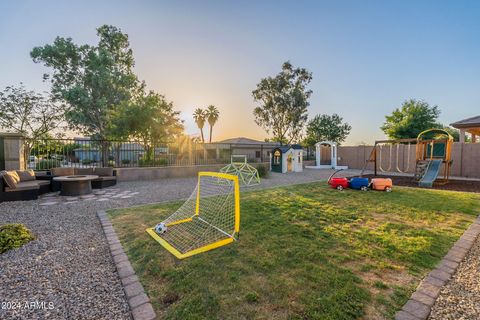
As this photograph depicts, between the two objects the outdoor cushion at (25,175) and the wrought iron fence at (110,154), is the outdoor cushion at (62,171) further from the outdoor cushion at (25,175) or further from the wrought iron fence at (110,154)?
the wrought iron fence at (110,154)

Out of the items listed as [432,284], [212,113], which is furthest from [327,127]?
[432,284]

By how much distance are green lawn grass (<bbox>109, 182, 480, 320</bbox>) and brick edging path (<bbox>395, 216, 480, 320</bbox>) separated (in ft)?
0.20

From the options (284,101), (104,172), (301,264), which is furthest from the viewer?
(284,101)

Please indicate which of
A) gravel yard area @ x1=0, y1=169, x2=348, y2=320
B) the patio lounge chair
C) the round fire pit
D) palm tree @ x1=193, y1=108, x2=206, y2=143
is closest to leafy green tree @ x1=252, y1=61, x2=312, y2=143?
palm tree @ x1=193, y1=108, x2=206, y2=143

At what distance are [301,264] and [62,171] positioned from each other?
28.7 feet

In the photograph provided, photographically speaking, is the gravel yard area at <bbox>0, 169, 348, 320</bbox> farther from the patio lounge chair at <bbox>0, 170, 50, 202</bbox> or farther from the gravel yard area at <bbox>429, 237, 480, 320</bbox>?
the gravel yard area at <bbox>429, 237, 480, 320</bbox>

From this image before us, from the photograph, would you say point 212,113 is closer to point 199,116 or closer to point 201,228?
point 199,116

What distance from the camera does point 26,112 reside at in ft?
49.7

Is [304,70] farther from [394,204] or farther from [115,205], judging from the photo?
[115,205]

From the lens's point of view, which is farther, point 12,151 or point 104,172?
point 104,172

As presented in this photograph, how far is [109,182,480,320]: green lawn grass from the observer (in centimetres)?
181

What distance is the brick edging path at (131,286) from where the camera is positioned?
177 cm

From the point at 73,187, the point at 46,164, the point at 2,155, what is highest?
the point at 2,155

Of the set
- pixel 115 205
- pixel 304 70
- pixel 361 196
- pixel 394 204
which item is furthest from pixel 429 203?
pixel 304 70
